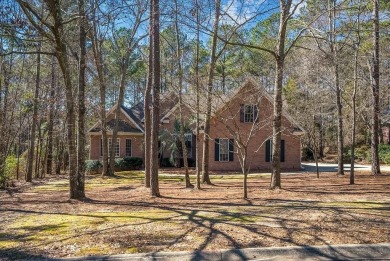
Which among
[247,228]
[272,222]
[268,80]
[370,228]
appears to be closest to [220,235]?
[247,228]

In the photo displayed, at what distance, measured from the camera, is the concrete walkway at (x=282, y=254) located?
4707 millimetres

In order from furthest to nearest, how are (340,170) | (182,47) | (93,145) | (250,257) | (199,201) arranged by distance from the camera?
(93,145), (340,170), (182,47), (199,201), (250,257)

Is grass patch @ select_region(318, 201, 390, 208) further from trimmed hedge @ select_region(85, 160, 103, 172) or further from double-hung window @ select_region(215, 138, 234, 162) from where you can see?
trimmed hedge @ select_region(85, 160, 103, 172)

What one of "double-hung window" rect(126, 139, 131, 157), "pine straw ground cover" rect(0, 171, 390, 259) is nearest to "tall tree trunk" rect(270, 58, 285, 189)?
"pine straw ground cover" rect(0, 171, 390, 259)

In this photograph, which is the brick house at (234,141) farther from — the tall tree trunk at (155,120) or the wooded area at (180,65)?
the tall tree trunk at (155,120)

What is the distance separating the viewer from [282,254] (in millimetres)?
4859

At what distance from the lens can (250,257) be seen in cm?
478

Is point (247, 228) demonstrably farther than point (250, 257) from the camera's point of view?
Yes

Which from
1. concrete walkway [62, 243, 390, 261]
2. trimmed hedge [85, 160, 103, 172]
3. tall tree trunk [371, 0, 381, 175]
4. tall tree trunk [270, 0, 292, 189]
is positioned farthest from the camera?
trimmed hedge [85, 160, 103, 172]

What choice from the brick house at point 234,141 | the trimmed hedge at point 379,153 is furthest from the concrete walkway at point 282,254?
the trimmed hedge at point 379,153

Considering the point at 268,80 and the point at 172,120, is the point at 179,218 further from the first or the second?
the point at 172,120

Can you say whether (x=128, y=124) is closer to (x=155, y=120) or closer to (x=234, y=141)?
(x=234, y=141)

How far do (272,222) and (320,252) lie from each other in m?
1.69

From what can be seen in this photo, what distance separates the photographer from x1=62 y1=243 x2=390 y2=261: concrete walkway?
4.71m
